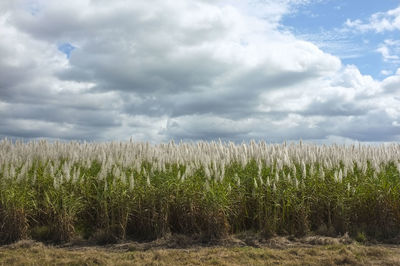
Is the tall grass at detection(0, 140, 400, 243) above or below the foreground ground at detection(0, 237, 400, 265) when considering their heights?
above

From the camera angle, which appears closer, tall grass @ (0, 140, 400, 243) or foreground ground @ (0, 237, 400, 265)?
foreground ground @ (0, 237, 400, 265)

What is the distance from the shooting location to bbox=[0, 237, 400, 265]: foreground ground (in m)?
5.54

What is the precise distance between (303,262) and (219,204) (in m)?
1.79

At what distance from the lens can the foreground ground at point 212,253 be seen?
218 inches

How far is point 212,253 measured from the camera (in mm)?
5844

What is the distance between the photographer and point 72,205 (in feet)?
23.2

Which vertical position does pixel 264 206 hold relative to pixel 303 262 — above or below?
above

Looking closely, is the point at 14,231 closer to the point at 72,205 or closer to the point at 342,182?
the point at 72,205

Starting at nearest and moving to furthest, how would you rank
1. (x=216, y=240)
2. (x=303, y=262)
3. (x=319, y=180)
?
(x=303, y=262) < (x=216, y=240) < (x=319, y=180)

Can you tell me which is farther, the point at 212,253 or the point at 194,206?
the point at 194,206

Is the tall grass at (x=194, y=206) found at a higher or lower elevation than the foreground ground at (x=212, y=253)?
higher

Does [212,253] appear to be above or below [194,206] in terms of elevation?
below

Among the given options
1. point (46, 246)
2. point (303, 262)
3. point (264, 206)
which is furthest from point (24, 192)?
point (303, 262)

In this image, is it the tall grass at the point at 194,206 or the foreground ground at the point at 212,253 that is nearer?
the foreground ground at the point at 212,253
